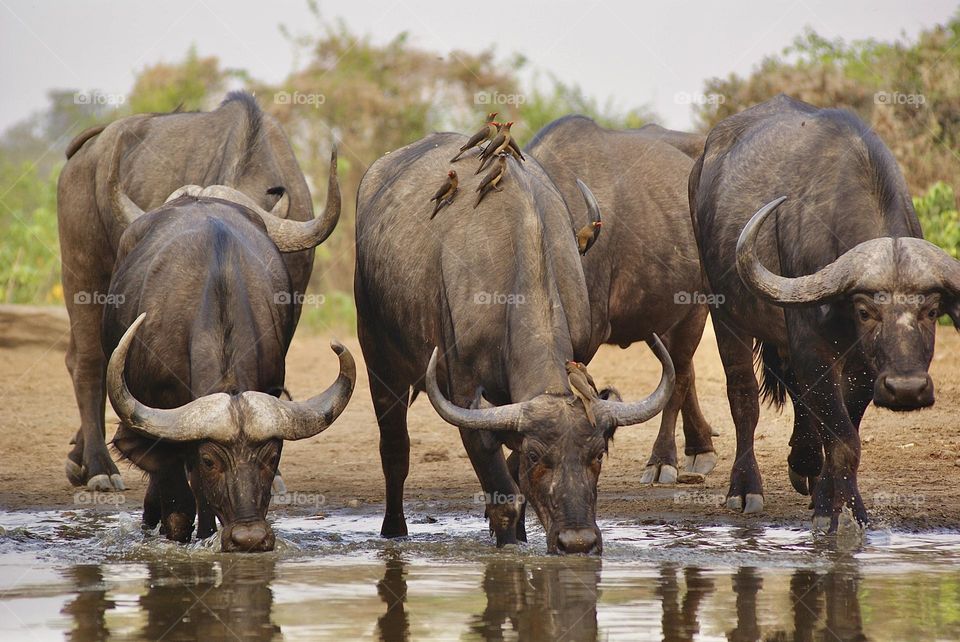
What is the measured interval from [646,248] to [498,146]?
3303 millimetres

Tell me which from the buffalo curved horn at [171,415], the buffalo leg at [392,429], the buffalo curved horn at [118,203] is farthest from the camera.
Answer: the buffalo curved horn at [118,203]

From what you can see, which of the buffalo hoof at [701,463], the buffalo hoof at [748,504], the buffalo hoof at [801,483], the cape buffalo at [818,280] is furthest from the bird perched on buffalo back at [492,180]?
the buffalo hoof at [701,463]

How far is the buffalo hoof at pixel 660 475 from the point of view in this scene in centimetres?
1192

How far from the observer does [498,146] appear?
8.88 meters

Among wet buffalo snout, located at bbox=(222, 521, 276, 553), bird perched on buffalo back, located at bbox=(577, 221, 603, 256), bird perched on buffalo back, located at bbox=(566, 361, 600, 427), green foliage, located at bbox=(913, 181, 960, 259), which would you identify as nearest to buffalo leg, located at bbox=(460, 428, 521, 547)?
bird perched on buffalo back, located at bbox=(566, 361, 600, 427)

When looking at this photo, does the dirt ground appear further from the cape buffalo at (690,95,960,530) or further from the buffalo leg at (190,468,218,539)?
the buffalo leg at (190,468,218,539)

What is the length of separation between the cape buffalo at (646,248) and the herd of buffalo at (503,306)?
0.12 feet

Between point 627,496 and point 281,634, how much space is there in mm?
5357

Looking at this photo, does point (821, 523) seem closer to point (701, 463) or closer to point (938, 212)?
point (701, 463)

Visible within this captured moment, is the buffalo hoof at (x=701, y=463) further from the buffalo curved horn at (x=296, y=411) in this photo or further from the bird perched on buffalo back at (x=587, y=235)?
the buffalo curved horn at (x=296, y=411)

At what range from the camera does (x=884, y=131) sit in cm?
1955

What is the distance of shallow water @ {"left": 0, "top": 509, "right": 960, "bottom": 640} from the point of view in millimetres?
6176

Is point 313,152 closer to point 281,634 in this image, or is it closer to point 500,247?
point 500,247

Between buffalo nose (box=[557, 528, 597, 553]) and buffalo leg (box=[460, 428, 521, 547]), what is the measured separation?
2.55ft
